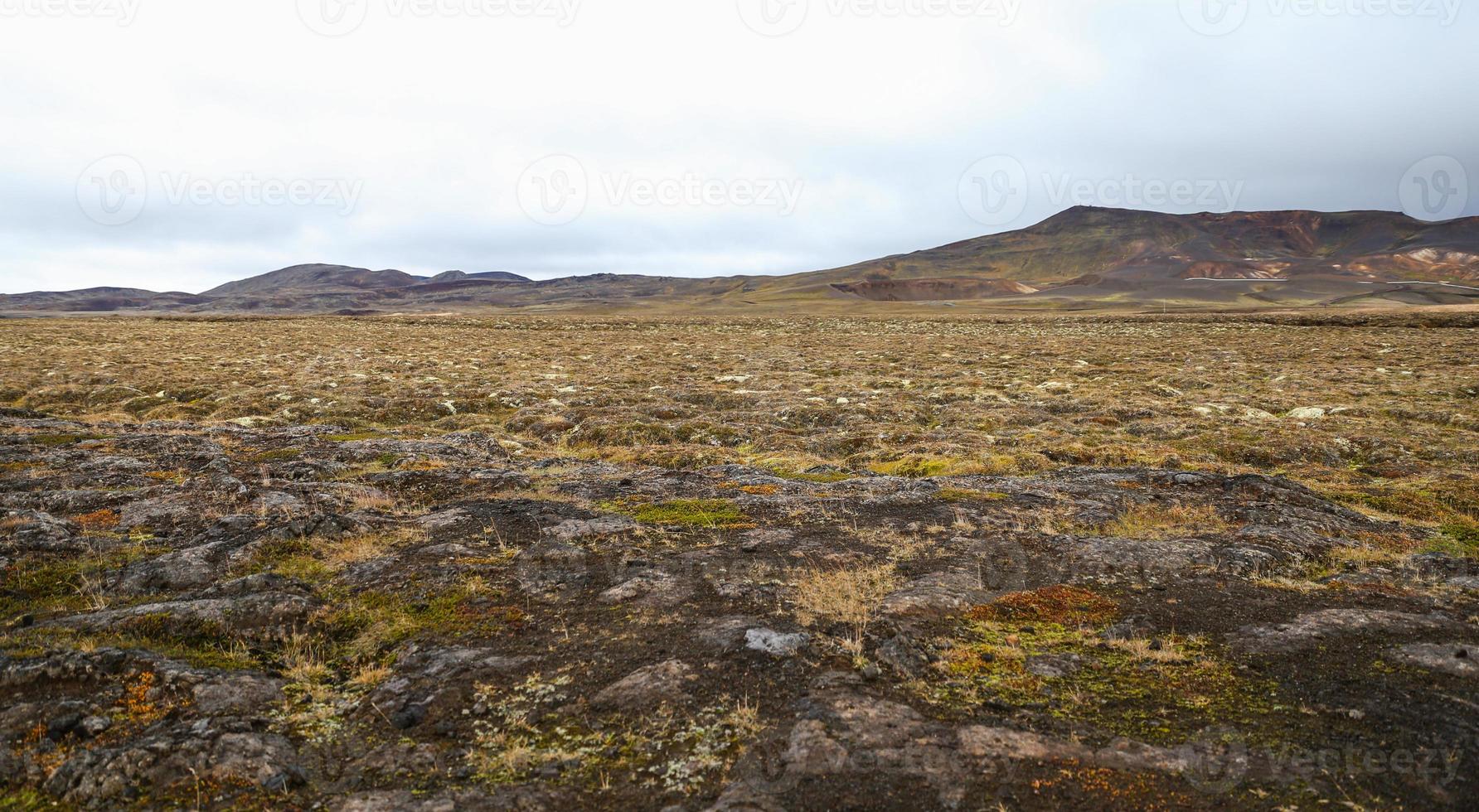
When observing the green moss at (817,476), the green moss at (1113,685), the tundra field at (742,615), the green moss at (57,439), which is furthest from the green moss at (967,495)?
the green moss at (57,439)

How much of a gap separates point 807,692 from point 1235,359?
42.7 meters

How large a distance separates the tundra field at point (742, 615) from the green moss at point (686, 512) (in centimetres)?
12

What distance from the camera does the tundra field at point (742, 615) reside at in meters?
5.69

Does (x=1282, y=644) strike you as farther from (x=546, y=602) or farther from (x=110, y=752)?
(x=110, y=752)

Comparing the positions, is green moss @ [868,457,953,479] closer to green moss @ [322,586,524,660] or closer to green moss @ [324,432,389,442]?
→ green moss @ [322,586,524,660]

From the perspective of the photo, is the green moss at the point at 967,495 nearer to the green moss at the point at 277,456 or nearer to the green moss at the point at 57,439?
the green moss at the point at 277,456

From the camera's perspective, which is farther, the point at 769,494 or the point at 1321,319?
the point at 1321,319

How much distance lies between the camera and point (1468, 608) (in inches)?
328

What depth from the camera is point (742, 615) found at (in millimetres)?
8750

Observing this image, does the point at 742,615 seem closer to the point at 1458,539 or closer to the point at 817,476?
the point at 817,476

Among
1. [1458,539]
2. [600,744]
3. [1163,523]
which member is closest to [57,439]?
[600,744]

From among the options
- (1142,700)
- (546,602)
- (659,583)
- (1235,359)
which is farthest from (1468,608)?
(1235,359)

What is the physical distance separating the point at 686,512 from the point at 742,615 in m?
4.71

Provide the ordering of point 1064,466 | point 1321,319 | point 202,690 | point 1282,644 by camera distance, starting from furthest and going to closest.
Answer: point 1321,319, point 1064,466, point 1282,644, point 202,690
